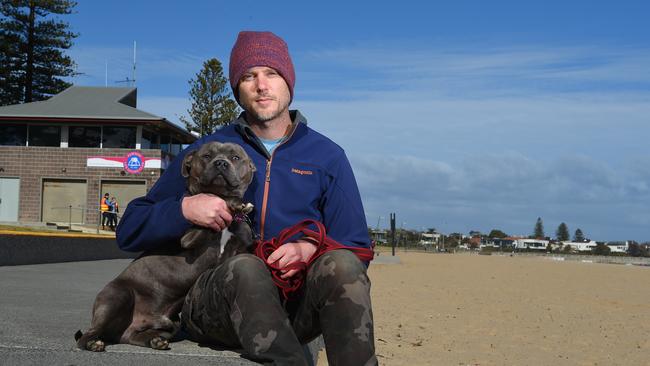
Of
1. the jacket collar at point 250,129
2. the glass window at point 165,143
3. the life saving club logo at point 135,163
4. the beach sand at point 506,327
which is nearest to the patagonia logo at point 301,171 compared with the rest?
the jacket collar at point 250,129

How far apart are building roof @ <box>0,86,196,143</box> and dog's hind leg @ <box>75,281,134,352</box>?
1372 inches

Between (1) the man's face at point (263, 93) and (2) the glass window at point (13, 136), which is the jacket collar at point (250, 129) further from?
(2) the glass window at point (13, 136)

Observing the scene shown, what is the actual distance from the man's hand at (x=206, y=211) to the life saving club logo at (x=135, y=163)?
35133 mm

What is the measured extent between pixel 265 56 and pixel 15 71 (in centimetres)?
4551

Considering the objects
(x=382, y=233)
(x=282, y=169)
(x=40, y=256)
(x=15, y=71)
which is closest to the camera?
(x=282, y=169)

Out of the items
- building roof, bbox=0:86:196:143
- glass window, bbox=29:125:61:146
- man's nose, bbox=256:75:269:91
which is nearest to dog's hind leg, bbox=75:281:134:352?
man's nose, bbox=256:75:269:91

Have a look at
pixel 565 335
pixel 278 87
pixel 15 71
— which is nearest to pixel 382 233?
pixel 15 71

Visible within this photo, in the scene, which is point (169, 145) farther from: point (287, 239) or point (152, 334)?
point (287, 239)

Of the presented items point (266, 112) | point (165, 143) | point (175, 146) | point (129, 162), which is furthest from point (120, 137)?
point (266, 112)

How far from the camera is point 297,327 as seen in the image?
3006mm

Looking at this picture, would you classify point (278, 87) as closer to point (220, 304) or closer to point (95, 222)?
point (220, 304)

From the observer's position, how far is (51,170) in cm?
3750

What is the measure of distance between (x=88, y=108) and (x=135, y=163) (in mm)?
5062

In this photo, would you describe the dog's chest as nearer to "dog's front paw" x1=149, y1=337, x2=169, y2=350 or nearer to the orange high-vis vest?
"dog's front paw" x1=149, y1=337, x2=169, y2=350
